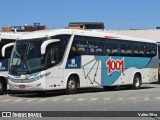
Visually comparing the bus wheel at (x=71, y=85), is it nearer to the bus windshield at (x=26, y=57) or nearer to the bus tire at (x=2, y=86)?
the bus windshield at (x=26, y=57)

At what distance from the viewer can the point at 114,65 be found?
86.2 feet

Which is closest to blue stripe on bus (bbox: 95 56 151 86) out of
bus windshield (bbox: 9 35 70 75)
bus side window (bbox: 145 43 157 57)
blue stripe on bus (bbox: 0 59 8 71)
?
bus side window (bbox: 145 43 157 57)

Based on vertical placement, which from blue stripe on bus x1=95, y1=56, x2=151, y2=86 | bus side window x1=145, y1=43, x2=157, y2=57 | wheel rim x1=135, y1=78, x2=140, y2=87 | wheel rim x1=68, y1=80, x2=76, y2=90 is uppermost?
A: bus side window x1=145, y1=43, x2=157, y2=57

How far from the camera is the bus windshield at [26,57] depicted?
20828 mm

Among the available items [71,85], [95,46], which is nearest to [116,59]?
[95,46]

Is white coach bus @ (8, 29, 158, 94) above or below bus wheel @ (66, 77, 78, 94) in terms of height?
above

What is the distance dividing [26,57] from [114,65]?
22.5 ft

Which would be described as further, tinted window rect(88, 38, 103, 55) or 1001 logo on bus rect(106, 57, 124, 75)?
1001 logo on bus rect(106, 57, 124, 75)

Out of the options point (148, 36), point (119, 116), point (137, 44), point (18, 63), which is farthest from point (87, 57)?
point (148, 36)

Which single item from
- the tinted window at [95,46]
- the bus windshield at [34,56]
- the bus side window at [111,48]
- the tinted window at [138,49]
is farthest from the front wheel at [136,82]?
the bus windshield at [34,56]

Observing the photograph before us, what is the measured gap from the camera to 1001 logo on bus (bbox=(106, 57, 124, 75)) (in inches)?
1014

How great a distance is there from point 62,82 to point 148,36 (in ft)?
107

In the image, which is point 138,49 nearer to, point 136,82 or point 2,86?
point 136,82

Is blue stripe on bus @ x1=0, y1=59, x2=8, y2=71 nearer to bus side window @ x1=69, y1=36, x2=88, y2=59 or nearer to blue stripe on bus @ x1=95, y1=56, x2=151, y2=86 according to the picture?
bus side window @ x1=69, y1=36, x2=88, y2=59
